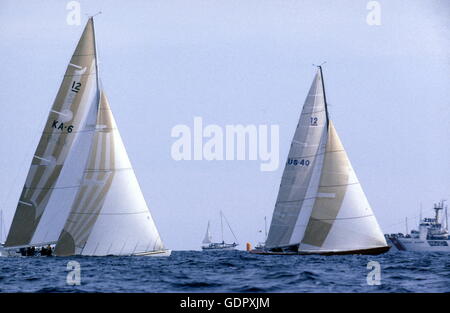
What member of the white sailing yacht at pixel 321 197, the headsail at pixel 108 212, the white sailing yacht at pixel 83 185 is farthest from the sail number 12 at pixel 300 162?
the headsail at pixel 108 212

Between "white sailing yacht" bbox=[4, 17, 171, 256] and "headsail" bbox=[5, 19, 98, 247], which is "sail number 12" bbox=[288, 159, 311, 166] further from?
"headsail" bbox=[5, 19, 98, 247]

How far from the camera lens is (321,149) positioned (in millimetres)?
53781

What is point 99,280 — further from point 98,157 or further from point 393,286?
point 98,157

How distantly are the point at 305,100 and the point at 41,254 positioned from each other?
21656mm

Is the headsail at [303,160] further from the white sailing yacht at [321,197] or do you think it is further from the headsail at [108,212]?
the headsail at [108,212]

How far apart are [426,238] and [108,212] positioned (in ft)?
376

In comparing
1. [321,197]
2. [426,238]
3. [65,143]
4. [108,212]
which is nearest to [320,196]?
[321,197]

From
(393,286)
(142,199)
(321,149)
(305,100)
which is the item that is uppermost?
(305,100)

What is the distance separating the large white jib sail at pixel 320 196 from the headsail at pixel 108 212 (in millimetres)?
13814

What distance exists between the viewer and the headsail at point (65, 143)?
4528 centimetres

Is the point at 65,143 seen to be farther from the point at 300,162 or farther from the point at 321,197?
the point at 321,197

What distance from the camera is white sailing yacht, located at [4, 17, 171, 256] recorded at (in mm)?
42406
